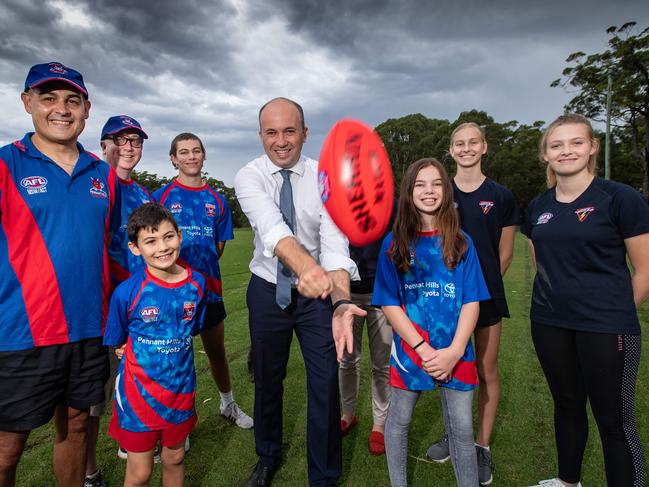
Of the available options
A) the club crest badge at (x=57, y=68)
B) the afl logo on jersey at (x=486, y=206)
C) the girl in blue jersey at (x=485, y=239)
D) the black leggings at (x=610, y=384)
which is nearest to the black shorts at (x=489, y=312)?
the girl in blue jersey at (x=485, y=239)

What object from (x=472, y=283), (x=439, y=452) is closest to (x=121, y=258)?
(x=472, y=283)

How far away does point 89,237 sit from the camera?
7.41 ft

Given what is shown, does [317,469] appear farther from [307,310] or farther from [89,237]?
[89,237]

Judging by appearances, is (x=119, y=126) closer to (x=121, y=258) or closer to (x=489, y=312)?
(x=121, y=258)

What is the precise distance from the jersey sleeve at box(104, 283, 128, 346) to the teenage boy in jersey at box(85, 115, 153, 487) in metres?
0.49

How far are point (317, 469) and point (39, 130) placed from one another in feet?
8.97

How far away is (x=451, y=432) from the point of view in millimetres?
2344

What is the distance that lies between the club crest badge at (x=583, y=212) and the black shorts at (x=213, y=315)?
9.17ft

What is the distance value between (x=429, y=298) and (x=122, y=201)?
7.84 ft

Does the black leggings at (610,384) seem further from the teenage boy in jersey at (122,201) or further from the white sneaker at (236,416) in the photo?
the teenage boy in jersey at (122,201)

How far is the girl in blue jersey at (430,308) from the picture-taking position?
2.31 m

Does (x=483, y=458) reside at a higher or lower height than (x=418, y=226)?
lower

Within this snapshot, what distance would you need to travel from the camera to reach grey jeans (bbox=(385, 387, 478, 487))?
2295mm

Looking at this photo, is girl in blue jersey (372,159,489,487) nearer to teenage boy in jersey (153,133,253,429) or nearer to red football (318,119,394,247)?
red football (318,119,394,247)
